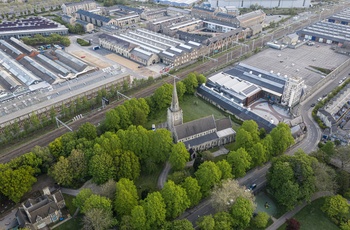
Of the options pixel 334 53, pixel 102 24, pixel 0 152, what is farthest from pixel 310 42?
pixel 0 152

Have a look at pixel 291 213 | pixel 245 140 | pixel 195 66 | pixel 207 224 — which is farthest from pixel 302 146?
pixel 195 66

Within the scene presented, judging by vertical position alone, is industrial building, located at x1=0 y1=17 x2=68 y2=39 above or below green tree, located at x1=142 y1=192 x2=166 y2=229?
above

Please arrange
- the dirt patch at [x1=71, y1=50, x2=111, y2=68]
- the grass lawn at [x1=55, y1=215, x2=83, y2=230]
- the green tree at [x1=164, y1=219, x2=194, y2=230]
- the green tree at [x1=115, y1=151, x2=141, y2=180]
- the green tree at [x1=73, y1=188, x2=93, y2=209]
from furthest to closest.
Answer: the dirt patch at [x1=71, y1=50, x2=111, y2=68], the green tree at [x1=115, y1=151, x2=141, y2=180], the grass lawn at [x1=55, y1=215, x2=83, y2=230], the green tree at [x1=73, y1=188, x2=93, y2=209], the green tree at [x1=164, y1=219, x2=194, y2=230]

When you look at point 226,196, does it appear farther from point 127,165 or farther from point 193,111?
point 193,111

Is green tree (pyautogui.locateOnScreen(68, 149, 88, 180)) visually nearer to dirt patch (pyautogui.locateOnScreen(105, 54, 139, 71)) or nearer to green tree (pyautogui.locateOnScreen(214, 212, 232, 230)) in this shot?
green tree (pyautogui.locateOnScreen(214, 212, 232, 230))

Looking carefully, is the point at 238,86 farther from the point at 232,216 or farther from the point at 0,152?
the point at 0,152

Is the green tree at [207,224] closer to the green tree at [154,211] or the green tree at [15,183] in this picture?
the green tree at [154,211]

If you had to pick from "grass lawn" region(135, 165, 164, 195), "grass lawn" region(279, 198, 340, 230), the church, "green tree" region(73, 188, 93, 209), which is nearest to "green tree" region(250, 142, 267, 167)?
the church
